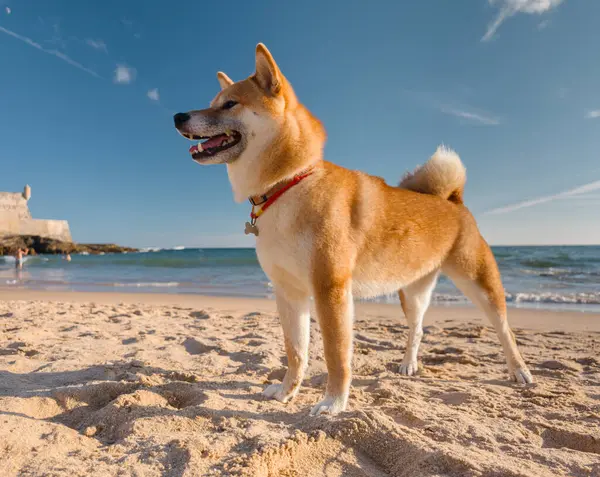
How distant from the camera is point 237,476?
5.23ft

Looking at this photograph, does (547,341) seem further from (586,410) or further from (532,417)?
(532,417)

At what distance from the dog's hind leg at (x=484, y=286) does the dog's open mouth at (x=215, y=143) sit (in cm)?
203

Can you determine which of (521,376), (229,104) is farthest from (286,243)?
(521,376)

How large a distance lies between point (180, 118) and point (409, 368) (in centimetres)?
281

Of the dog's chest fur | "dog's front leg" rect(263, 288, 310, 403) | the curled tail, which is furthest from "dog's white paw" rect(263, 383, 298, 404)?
the curled tail

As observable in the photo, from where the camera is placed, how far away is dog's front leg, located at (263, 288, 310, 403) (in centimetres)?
275

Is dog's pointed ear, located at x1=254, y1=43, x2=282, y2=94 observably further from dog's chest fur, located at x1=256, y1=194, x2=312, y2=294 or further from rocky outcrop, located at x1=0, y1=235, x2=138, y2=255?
rocky outcrop, located at x1=0, y1=235, x2=138, y2=255

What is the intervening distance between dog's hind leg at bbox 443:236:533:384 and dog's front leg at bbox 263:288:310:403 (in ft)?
4.50

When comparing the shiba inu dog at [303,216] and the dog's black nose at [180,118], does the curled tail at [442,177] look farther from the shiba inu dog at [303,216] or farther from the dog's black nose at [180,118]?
the dog's black nose at [180,118]

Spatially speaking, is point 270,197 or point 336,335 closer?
point 336,335

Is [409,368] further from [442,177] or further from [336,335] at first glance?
[442,177]

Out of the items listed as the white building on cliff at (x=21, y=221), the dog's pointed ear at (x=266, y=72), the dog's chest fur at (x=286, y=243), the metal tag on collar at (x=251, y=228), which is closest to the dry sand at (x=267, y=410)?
the dog's chest fur at (x=286, y=243)

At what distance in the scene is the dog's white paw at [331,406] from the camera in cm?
230

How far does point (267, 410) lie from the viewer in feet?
8.09
